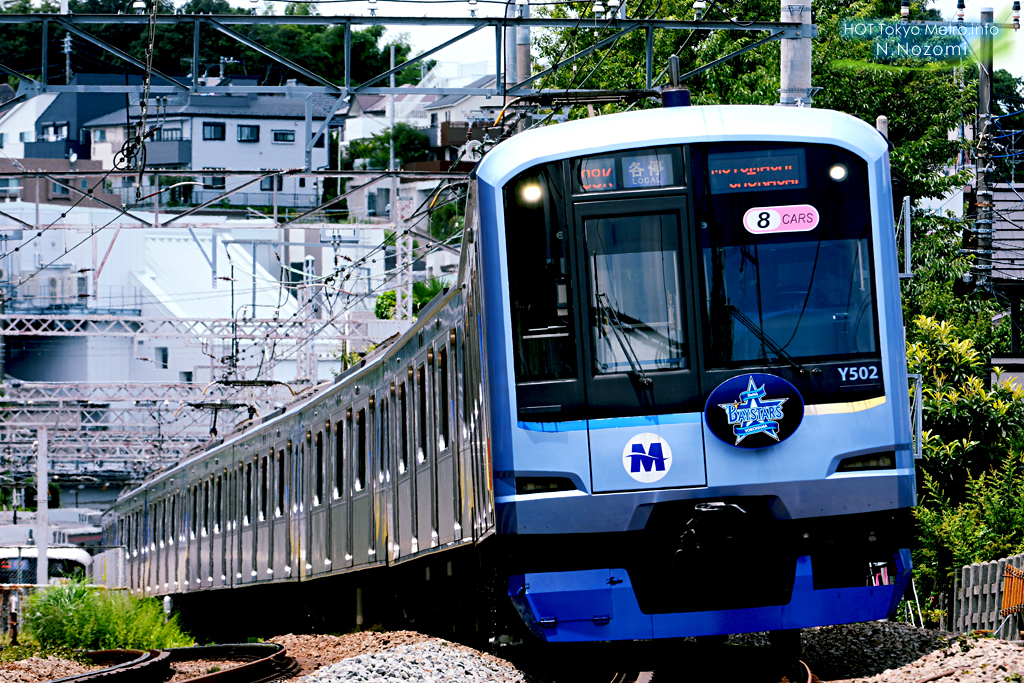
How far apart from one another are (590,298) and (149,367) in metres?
52.5

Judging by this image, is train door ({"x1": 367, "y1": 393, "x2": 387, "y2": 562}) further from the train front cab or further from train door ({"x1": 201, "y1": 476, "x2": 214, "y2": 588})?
train door ({"x1": 201, "y1": 476, "x2": 214, "y2": 588})

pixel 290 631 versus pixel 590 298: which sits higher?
pixel 590 298

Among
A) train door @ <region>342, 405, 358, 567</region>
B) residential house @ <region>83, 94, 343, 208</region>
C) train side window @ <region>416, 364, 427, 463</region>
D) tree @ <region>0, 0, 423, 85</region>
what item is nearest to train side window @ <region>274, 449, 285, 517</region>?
train door @ <region>342, 405, 358, 567</region>

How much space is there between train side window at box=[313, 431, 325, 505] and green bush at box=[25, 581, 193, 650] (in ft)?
15.4

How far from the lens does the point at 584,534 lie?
8227 millimetres

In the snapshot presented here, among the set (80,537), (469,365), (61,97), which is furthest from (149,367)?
(469,365)

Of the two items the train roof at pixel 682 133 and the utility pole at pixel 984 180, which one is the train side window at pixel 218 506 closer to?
the utility pole at pixel 984 180

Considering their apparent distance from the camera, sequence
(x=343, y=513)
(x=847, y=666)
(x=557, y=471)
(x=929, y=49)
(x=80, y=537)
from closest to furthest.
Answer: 1. (x=557, y=471)
2. (x=847, y=666)
3. (x=343, y=513)
4. (x=929, y=49)
5. (x=80, y=537)

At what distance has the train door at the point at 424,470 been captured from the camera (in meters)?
11.3

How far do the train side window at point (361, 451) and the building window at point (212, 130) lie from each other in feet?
180

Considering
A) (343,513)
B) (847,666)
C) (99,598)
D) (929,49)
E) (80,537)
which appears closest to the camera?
(847,666)

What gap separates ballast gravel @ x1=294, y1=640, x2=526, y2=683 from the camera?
9141mm

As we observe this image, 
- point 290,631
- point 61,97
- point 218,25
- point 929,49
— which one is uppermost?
point 61,97

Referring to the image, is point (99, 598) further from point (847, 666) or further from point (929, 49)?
point (929, 49)
